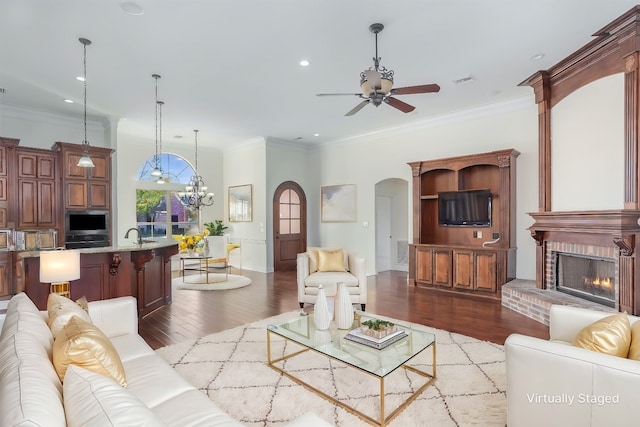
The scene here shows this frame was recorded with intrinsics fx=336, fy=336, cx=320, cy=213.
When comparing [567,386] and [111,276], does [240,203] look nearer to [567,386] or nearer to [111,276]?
[111,276]

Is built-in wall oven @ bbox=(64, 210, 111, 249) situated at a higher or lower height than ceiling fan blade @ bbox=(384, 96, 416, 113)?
lower

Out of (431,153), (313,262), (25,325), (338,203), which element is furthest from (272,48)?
(338,203)

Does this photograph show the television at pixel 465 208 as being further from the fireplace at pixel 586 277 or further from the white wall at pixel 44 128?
the white wall at pixel 44 128

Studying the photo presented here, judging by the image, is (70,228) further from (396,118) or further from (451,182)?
(451,182)

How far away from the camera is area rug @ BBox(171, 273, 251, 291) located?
20.7 ft

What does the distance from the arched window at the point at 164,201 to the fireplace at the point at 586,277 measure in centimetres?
815

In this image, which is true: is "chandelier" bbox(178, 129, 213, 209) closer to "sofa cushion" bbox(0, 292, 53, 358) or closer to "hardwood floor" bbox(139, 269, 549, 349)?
"hardwood floor" bbox(139, 269, 549, 349)

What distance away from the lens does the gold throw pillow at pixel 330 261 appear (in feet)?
15.9

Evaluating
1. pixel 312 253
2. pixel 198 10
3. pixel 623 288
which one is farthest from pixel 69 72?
pixel 623 288

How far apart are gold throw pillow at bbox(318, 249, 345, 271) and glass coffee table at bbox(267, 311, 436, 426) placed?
176 centimetres

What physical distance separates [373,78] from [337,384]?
8.63 ft

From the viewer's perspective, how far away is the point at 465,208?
596cm

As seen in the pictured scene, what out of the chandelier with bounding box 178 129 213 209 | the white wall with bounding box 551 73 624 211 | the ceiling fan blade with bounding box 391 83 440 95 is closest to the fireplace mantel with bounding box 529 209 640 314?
the white wall with bounding box 551 73 624 211

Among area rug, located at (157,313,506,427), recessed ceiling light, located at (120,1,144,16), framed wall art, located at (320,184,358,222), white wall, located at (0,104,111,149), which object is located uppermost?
recessed ceiling light, located at (120,1,144,16)
